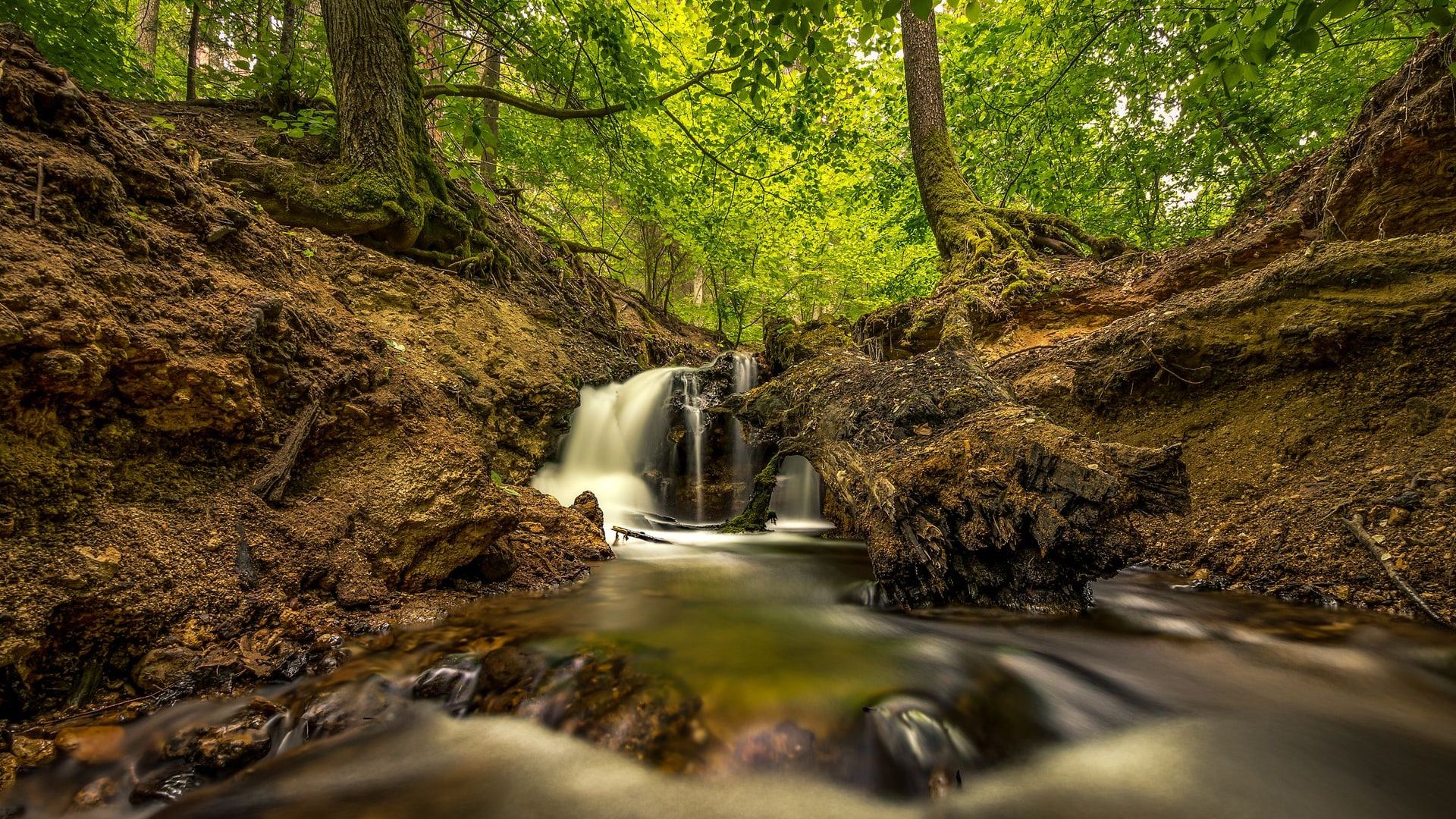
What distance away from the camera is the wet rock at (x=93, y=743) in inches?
55.7

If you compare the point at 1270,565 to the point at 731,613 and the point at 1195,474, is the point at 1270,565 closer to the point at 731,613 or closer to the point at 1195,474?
the point at 1195,474

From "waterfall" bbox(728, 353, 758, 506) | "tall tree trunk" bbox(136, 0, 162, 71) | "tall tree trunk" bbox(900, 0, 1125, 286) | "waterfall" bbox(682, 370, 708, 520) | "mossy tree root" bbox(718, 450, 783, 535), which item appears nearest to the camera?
"mossy tree root" bbox(718, 450, 783, 535)

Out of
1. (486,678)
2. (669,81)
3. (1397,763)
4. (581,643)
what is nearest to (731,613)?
(581,643)

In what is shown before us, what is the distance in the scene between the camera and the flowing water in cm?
150

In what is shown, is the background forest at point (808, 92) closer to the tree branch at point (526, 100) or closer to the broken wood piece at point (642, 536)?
the tree branch at point (526, 100)

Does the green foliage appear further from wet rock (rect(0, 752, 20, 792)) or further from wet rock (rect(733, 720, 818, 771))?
wet rock (rect(733, 720, 818, 771))

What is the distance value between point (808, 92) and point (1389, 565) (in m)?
4.99

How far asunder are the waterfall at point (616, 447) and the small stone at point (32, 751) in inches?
148

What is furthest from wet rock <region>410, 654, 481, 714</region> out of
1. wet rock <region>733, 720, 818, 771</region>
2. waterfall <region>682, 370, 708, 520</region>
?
waterfall <region>682, 370, 708, 520</region>

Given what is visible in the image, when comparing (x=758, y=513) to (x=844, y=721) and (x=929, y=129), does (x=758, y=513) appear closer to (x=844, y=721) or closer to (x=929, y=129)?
(x=844, y=721)

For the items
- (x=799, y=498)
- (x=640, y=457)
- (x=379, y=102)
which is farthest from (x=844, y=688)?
(x=379, y=102)

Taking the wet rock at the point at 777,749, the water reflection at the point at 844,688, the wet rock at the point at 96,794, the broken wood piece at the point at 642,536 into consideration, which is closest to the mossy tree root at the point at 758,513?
the broken wood piece at the point at 642,536

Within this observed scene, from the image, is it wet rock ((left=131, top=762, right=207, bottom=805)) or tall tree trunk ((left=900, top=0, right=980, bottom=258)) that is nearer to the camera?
wet rock ((left=131, top=762, right=207, bottom=805))

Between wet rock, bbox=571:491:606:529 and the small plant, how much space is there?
14.2 feet
